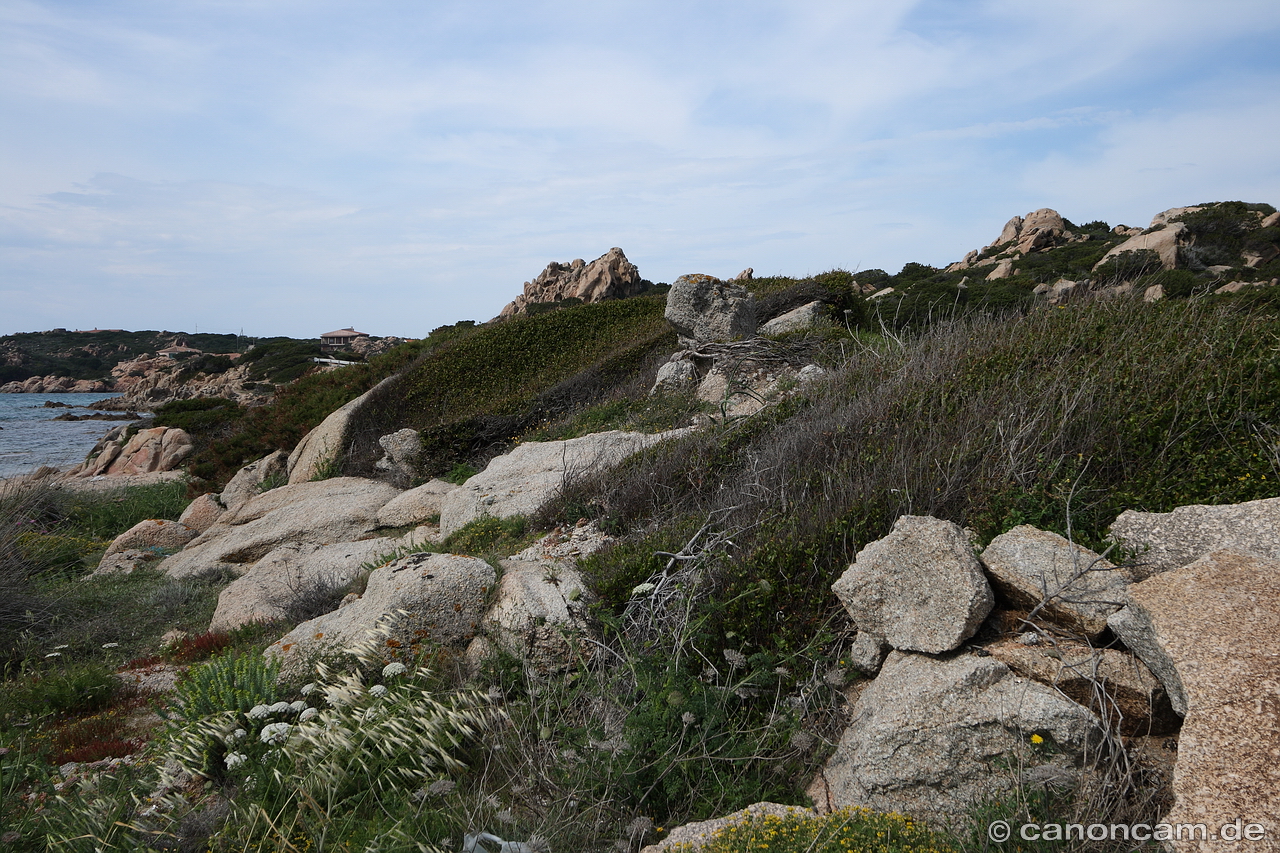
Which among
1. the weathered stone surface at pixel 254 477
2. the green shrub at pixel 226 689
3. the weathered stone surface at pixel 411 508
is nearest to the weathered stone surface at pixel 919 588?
the green shrub at pixel 226 689

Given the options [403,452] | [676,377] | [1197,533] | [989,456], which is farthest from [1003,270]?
[1197,533]

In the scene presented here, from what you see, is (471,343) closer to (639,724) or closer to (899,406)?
(899,406)

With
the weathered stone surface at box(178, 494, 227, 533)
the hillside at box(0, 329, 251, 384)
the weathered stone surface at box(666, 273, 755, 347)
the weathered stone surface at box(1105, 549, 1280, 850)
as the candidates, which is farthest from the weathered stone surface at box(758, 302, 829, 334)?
the hillside at box(0, 329, 251, 384)

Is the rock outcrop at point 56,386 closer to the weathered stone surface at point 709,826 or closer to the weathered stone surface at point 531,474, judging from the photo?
the weathered stone surface at point 531,474

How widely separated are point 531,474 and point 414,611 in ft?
13.1

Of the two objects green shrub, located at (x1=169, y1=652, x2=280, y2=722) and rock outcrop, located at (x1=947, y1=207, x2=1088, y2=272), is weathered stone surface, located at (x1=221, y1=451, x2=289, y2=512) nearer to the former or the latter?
green shrub, located at (x1=169, y1=652, x2=280, y2=722)

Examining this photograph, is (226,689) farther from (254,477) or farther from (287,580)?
(254,477)

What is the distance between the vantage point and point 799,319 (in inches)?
527

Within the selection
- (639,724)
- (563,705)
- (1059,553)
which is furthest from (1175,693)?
(563,705)

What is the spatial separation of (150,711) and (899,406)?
6.32 metres

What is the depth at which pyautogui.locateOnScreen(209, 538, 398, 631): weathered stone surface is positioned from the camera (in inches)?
266

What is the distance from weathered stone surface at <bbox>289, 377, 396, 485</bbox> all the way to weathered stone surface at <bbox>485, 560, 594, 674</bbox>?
9.89 meters

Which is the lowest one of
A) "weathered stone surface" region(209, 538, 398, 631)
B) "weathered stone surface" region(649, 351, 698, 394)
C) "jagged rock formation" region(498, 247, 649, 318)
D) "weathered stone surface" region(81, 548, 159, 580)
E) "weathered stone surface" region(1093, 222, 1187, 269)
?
"weathered stone surface" region(81, 548, 159, 580)

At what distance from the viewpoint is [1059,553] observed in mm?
3543
